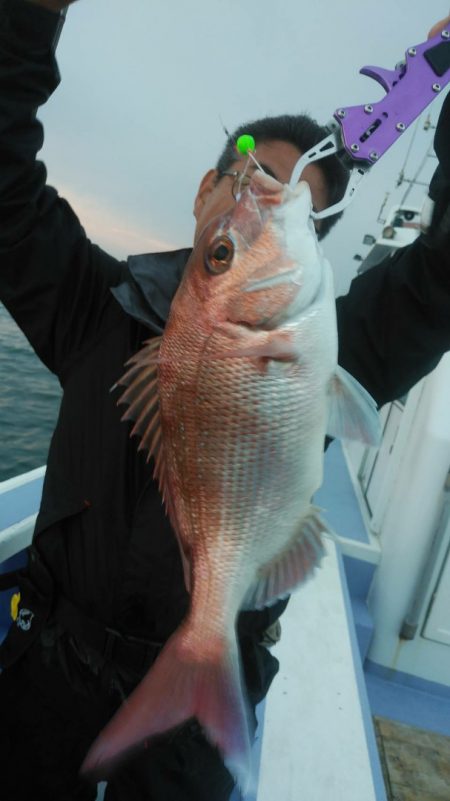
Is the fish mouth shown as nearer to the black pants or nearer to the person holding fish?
the person holding fish

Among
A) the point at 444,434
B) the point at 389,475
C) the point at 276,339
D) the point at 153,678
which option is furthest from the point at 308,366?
the point at 389,475

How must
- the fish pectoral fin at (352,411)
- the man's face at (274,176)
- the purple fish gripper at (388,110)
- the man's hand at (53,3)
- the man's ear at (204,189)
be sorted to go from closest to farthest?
the fish pectoral fin at (352,411), the purple fish gripper at (388,110), the man's hand at (53,3), the man's face at (274,176), the man's ear at (204,189)

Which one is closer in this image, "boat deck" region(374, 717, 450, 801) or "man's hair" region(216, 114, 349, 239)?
"man's hair" region(216, 114, 349, 239)

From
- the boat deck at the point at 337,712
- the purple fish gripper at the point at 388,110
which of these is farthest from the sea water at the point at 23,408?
the purple fish gripper at the point at 388,110

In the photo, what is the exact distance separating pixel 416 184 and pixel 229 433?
5.51 metres

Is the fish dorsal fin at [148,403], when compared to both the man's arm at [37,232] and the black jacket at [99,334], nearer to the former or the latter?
the black jacket at [99,334]

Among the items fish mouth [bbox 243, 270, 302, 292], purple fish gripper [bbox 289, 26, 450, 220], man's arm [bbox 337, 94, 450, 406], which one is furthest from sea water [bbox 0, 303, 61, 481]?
fish mouth [bbox 243, 270, 302, 292]

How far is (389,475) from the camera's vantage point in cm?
405

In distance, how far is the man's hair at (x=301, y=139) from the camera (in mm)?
1623

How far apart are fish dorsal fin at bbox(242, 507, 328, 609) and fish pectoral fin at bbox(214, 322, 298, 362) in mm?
339

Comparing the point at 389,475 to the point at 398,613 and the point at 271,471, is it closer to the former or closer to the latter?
the point at 398,613

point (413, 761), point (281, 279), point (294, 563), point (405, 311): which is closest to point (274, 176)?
point (405, 311)

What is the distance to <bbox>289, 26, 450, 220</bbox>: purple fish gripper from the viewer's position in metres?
1.23

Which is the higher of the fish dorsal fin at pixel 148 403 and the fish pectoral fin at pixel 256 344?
the fish pectoral fin at pixel 256 344
